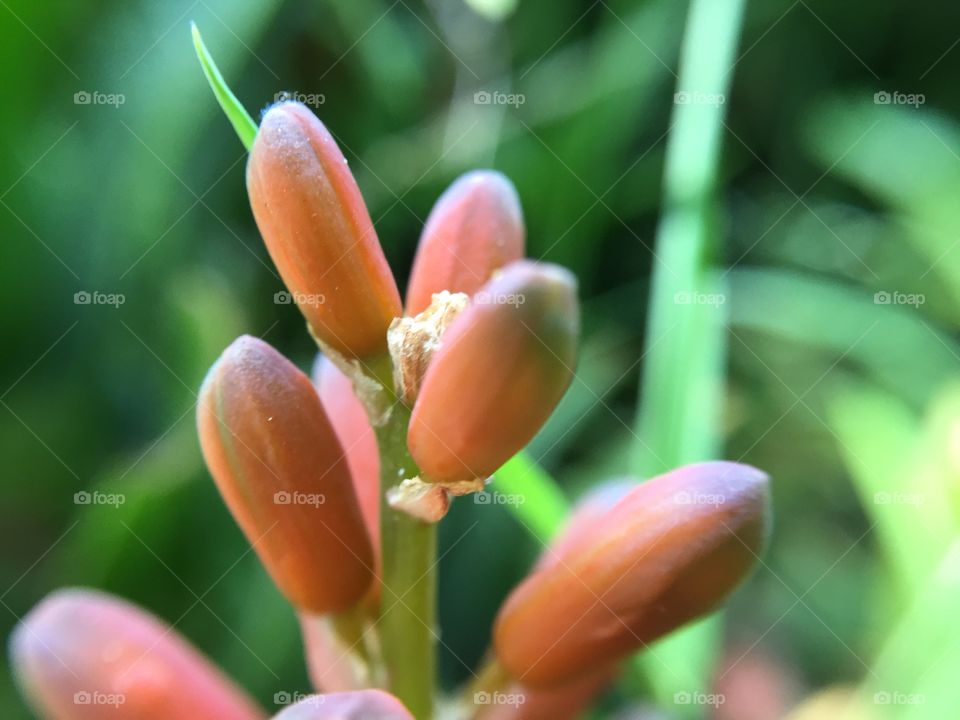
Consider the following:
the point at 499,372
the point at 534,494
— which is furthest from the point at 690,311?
the point at 499,372

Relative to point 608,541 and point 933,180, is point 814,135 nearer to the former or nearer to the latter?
point 933,180

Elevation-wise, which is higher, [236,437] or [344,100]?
[344,100]

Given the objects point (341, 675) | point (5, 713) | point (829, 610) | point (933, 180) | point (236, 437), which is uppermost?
point (933, 180)

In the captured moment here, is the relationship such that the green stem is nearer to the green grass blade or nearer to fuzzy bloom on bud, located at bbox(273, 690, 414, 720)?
fuzzy bloom on bud, located at bbox(273, 690, 414, 720)

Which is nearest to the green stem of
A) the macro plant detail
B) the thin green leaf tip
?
the macro plant detail

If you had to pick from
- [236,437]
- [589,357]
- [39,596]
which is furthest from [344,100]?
[236,437]

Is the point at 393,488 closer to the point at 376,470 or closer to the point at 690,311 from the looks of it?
the point at 376,470

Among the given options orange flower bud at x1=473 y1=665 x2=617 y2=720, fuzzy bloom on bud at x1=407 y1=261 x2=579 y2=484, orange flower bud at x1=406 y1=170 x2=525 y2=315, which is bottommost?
orange flower bud at x1=473 y1=665 x2=617 y2=720
